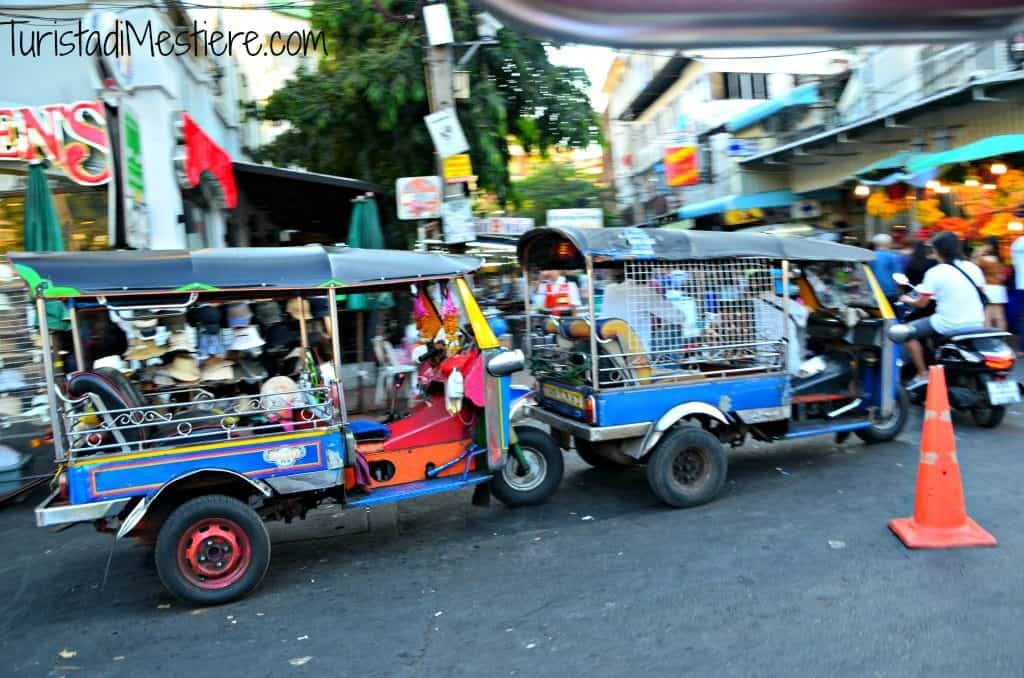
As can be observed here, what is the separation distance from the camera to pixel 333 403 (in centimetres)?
460

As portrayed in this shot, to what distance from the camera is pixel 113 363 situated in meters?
4.86

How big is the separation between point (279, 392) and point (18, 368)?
332cm

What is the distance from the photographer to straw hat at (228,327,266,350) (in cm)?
514

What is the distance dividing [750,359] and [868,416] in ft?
4.77

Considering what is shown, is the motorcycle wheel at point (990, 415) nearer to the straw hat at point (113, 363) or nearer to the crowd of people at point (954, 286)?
the crowd of people at point (954, 286)

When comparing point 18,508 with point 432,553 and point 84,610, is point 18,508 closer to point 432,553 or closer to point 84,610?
point 84,610

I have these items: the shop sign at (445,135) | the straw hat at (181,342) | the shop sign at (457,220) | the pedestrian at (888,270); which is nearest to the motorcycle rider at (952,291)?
the pedestrian at (888,270)

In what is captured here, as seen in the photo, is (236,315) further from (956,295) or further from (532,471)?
(956,295)

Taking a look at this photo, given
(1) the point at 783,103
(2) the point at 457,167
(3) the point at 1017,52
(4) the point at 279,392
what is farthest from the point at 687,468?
(1) the point at 783,103

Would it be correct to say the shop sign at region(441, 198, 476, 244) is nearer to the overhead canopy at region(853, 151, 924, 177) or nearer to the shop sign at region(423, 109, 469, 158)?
the shop sign at region(423, 109, 469, 158)

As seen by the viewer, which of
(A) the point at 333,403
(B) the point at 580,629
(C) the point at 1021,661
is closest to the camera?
(C) the point at 1021,661

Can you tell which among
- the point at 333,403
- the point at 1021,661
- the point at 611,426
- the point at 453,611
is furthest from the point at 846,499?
→ the point at 333,403

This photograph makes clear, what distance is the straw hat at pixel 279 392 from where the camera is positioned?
4.67 metres

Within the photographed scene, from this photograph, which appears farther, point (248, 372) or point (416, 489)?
point (248, 372)
